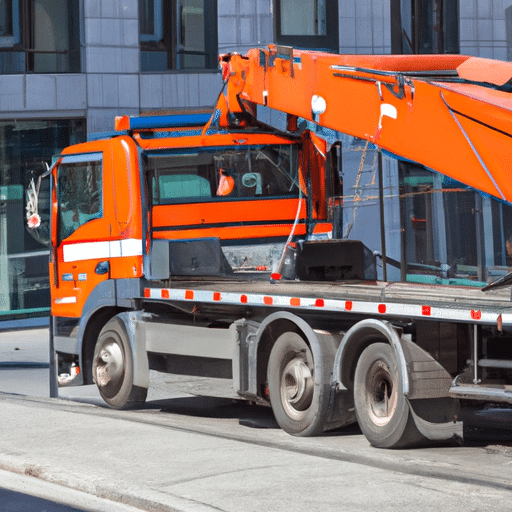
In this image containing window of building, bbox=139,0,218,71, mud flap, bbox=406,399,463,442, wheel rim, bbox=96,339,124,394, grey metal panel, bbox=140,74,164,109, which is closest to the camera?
mud flap, bbox=406,399,463,442

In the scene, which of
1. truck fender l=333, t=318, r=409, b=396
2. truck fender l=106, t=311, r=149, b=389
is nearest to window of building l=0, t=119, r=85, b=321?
truck fender l=106, t=311, r=149, b=389

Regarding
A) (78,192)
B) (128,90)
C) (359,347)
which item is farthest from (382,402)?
(128,90)

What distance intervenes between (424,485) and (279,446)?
8.36 feet

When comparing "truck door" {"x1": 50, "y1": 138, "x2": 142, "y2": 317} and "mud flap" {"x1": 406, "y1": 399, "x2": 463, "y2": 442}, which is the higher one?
"truck door" {"x1": 50, "y1": 138, "x2": 142, "y2": 317}

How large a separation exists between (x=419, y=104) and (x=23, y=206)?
1606 centimetres

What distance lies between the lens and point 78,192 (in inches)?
544

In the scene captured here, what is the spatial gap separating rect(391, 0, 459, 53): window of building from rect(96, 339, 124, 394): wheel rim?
1224cm

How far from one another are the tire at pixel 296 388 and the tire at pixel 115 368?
2266 millimetres

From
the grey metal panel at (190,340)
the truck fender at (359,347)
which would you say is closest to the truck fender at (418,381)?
the truck fender at (359,347)

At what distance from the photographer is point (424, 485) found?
26.7ft

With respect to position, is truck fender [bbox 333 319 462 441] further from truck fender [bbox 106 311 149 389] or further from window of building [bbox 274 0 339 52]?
window of building [bbox 274 0 339 52]

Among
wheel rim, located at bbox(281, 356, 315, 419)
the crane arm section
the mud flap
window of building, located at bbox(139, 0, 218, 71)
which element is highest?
window of building, located at bbox(139, 0, 218, 71)

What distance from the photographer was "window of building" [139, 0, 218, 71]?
24.2 metres

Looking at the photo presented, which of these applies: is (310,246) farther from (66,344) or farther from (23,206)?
(23,206)
